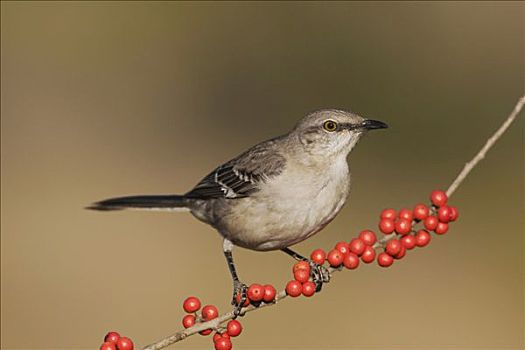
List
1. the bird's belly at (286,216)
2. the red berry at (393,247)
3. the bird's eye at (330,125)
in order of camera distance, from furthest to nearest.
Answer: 1. the bird's eye at (330,125)
2. the bird's belly at (286,216)
3. the red berry at (393,247)

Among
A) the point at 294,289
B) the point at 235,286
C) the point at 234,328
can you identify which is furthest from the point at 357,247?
the point at 235,286

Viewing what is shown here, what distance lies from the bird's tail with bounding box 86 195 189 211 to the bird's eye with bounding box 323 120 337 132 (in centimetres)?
150

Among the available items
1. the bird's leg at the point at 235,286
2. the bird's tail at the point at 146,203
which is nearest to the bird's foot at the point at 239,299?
the bird's leg at the point at 235,286

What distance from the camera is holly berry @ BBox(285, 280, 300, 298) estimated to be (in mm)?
4043

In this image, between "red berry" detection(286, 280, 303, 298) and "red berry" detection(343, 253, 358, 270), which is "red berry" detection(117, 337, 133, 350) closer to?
"red berry" detection(286, 280, 303, 298)

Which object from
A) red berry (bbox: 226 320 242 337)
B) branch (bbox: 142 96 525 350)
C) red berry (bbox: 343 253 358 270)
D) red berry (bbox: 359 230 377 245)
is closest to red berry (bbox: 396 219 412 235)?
red berry (bbox: 359 230 377 245)

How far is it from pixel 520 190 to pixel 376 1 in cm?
488

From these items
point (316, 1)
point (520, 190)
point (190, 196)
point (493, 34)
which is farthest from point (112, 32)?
point (190, 196)

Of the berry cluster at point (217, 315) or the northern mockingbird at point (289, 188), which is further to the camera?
the northern mockingbird at point (289, 188)

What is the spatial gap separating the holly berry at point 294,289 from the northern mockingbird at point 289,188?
3.32 feet

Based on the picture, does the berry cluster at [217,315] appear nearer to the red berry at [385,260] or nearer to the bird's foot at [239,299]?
the bird's foot at [239,299]

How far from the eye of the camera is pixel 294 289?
4082mm

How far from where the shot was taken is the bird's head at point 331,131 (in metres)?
5.65

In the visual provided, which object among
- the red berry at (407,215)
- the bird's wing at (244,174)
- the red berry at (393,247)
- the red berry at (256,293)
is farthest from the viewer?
the bird's wing at (244,174)
